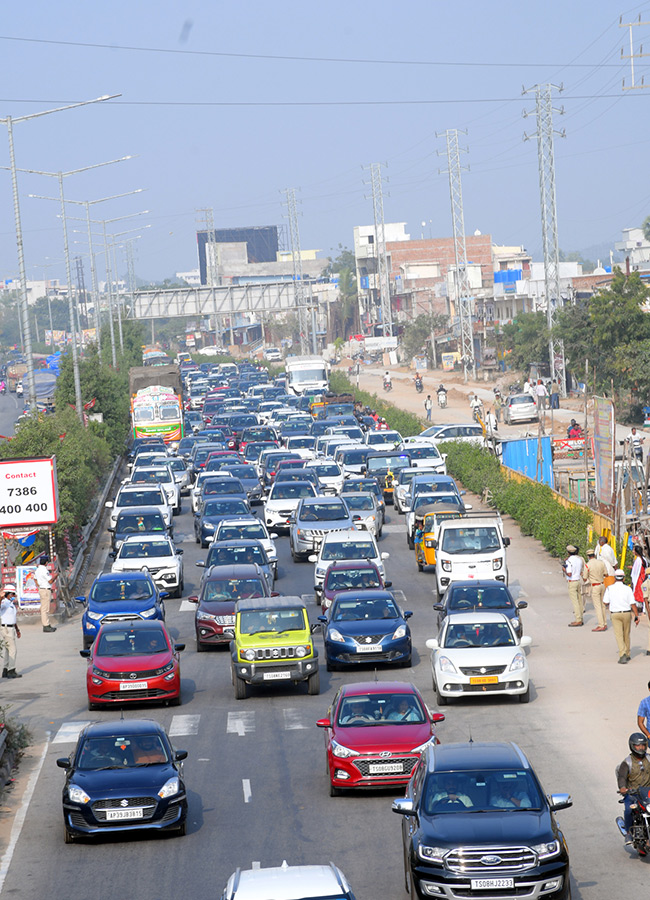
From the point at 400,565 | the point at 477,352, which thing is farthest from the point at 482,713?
the point at 477,352

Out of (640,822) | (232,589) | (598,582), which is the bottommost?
(598,582)

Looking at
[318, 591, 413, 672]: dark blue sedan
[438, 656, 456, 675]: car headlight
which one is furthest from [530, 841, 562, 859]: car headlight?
[318, 591, 413, 672]: dark blue sedan

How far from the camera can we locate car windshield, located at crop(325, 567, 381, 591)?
28453 millimetres

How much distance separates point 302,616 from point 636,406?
45.8m

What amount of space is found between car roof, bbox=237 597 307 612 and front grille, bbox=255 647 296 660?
3.16 feet

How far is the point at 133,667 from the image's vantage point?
22578 millimetres

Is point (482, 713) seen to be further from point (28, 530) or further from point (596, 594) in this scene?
point (28, 530)

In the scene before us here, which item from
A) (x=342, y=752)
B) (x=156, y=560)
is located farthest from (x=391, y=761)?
(x=156, y=560)

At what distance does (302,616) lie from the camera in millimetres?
23484

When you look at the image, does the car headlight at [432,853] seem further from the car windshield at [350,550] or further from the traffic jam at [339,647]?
the car windshield at [350,550]

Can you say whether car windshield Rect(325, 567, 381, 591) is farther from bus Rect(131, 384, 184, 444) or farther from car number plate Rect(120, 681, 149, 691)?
bus Rect(131, 384, 184, 444)

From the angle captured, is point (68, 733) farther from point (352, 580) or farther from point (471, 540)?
point (471, 540)

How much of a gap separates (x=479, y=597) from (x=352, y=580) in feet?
12.5

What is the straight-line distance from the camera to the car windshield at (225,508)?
40406mm
